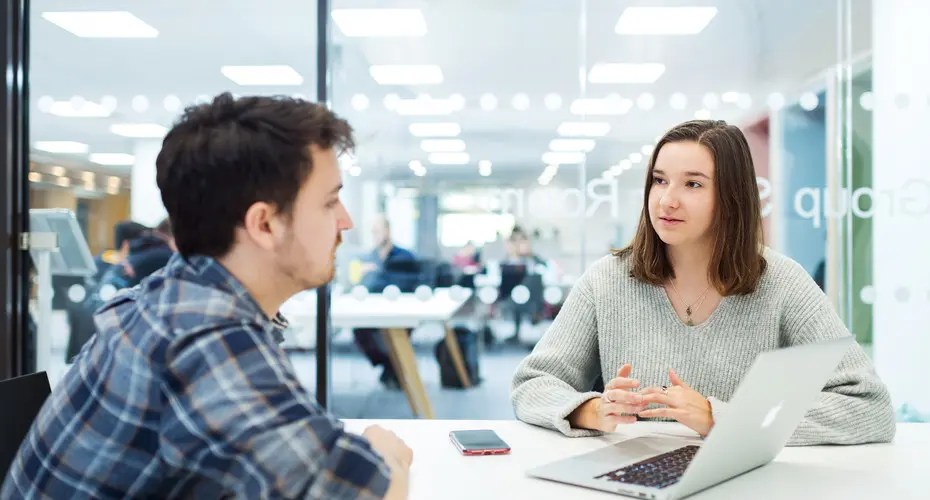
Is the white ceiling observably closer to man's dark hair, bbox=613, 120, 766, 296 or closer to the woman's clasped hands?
man's dark hair, bbox=613, 120, 766, 296

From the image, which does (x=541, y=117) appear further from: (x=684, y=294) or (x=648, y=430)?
(x=648, y=430)

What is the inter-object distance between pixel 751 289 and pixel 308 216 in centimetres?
117

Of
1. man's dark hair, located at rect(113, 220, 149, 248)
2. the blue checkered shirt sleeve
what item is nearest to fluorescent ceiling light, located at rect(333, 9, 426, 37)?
man's dark hair, located at rect(113, 220, 149, 248)

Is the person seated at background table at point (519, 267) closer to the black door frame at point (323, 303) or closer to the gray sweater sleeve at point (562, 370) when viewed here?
the black door frame at point (323, 303)

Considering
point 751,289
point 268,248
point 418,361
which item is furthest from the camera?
point 418,361

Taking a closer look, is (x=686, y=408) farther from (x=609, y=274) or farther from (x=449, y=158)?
(x=449, y=158)

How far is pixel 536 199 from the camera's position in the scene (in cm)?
333

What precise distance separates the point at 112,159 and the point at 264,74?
2.55 ft

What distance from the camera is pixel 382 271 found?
3404 mm

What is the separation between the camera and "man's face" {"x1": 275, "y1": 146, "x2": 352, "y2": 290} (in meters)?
0.99

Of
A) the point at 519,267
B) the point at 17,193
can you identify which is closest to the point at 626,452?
the point at 519,267

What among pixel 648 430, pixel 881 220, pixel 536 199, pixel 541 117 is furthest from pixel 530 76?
pixel 648 430

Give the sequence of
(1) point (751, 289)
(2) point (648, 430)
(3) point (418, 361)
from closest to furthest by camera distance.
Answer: (2) point (648, 430) → (1) point (751, 289) → (3) point (418, 361)

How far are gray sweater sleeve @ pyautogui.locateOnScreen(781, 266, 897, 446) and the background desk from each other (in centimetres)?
187
